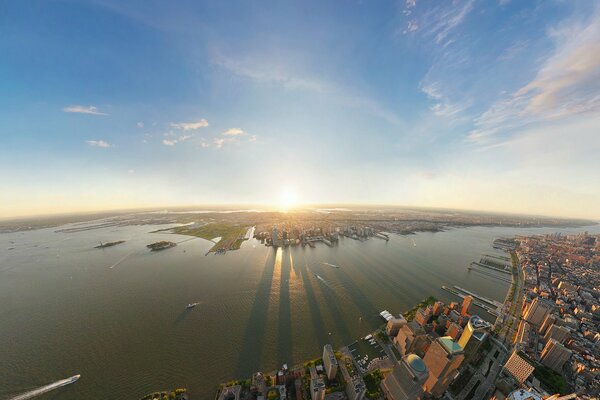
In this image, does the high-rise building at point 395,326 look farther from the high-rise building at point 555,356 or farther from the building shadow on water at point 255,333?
the high-rise building at point 555,356

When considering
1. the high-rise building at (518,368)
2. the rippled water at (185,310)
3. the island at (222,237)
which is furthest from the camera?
the island at (222,237)

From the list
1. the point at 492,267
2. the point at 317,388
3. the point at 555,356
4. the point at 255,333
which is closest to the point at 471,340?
the point at 555,356

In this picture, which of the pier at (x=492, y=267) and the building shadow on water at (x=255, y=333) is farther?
the pier at (x=492, y=267)

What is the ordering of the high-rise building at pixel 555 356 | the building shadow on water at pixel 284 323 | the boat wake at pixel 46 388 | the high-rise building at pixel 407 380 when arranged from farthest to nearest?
the high-rise building at pixel 555 356 < the building shadow on water at pixel 284 323 < the boat wake at pixel 46 388 < the high-rise building at pixel 407 380

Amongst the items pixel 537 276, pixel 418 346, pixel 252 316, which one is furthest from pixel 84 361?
pixel 537 276

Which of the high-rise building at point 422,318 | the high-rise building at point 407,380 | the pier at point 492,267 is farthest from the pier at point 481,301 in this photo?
the high-rise building at point 407,380

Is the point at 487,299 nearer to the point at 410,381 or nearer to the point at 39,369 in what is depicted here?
the point at 410,381

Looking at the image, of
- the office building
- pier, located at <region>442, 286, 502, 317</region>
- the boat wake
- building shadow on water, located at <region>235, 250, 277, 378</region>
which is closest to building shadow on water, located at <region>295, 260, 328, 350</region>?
building shadow on water, located at <region>235, 250, 277, 378</region>
